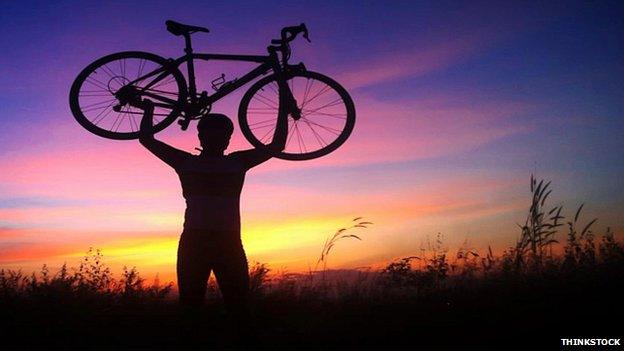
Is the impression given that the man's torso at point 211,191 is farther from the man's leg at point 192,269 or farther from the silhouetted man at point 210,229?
→ the man's leg at point 192,269

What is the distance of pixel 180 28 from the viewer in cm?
745

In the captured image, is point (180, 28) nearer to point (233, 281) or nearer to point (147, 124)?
point (147, 124)

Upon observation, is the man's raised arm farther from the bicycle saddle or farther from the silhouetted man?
the bicycle saddle

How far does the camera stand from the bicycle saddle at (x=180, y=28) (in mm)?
7398

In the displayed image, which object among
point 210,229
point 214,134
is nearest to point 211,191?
point 210,229

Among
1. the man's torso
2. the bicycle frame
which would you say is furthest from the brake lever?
the man's torso

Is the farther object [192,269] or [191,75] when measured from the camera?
[191,75]

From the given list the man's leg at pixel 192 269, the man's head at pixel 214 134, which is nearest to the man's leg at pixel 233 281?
the man's leg at pixel 192 269

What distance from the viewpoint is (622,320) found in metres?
5.72

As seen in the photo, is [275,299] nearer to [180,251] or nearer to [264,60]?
[180,251]

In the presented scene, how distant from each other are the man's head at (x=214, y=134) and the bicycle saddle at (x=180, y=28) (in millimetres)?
2541

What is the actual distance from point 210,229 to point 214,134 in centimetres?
98

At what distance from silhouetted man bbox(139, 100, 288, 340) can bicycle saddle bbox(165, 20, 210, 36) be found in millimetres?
2644

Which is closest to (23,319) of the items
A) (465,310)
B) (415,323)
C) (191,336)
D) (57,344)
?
(57,344)
